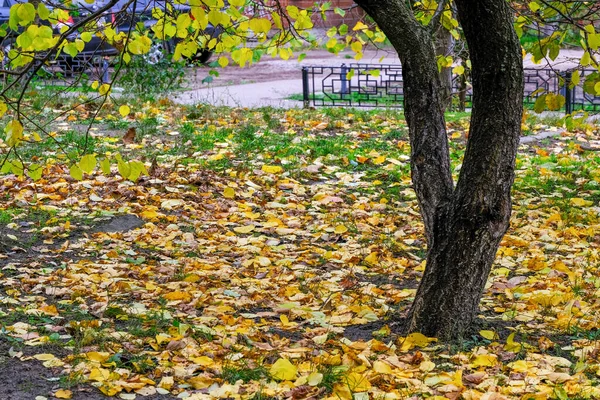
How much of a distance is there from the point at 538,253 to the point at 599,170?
2.34m

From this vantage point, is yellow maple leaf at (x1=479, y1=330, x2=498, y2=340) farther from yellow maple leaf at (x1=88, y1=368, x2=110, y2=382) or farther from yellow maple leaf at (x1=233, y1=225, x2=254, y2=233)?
yellow maple leaf at (x1=233, y1=225, x2=254, y2=233)

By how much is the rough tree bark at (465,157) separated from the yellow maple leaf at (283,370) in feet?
2.45

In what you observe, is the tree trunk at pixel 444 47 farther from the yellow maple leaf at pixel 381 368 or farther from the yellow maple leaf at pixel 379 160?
the yellow maple leaf at pixel 381 368

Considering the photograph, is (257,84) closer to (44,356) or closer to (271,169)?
(271,169)

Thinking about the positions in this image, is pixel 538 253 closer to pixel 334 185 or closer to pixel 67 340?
pixel 334 185

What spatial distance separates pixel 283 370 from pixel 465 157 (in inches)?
47.7

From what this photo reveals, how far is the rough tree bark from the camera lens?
3.43 m

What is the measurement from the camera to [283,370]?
3.25 metres

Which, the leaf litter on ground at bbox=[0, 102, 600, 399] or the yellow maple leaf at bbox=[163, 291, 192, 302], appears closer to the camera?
the leaf litter on ground at bbox=[0, 102, 600, 399]

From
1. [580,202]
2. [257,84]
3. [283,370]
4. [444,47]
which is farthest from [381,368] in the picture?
[257,84]

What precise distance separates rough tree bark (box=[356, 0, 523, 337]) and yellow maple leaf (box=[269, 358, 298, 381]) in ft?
2.45

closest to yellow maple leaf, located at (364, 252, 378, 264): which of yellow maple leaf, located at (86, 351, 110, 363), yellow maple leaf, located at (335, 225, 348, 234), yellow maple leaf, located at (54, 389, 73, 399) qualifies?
yellow maple leaf, located at (335, 225, 348, 234)

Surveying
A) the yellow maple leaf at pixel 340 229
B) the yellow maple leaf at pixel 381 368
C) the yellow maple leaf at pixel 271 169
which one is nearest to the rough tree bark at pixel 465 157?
the yellow maple leaf at pixel 381 368

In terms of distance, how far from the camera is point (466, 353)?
3.57 meters
